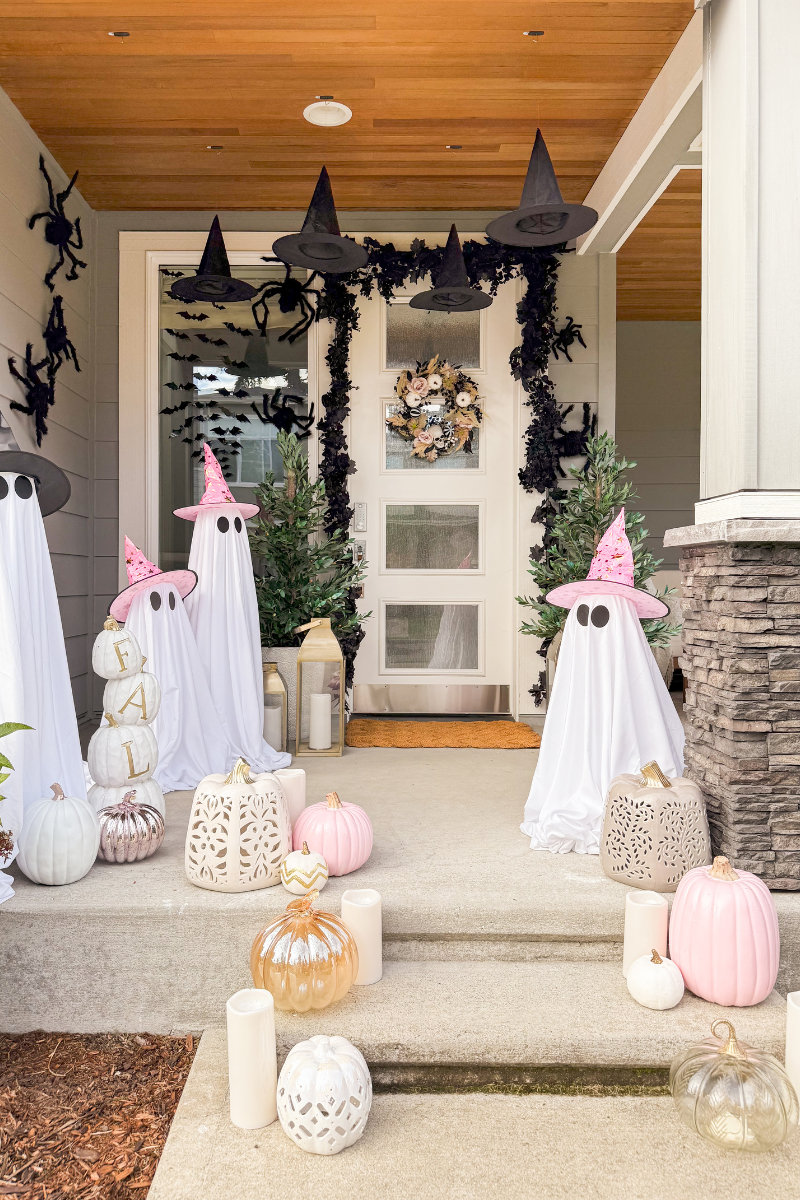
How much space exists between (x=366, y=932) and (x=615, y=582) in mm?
1272

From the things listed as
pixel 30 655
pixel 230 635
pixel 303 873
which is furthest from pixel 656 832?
pixel 230 635

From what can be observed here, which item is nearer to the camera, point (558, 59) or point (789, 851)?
point (789, 851)

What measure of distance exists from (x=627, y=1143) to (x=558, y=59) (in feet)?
11.2

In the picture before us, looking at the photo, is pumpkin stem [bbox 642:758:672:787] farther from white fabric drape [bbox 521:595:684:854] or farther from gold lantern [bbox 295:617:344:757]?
gold lantern [bbox 295:617:344:757]

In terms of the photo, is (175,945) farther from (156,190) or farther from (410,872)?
(156,190)

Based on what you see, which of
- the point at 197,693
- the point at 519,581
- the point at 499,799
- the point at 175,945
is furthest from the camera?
the point at 519,581

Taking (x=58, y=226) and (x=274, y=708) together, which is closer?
(x=274, y=708)

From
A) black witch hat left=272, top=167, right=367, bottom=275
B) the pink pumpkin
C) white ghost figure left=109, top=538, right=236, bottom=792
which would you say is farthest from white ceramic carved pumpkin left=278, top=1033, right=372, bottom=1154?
black witch hat left=272, top=167, right=367, bottom=275

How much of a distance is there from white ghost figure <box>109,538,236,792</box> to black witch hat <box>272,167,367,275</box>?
1.33 metres

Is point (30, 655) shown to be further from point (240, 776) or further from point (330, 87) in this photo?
point (330, 87)

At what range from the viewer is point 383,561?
4.68 metres

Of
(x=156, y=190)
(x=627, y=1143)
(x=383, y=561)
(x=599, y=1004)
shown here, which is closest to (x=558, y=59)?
(x=156, y=190)

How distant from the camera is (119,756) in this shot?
2482mm

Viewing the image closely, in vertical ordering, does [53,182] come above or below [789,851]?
above
